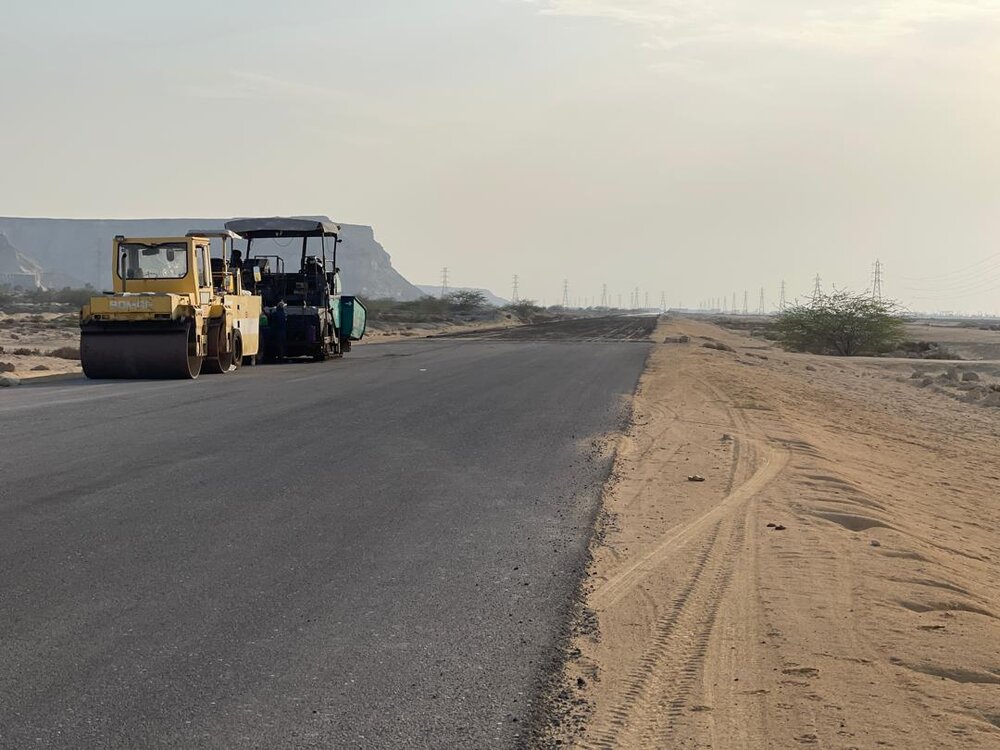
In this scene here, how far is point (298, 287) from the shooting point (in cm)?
3002

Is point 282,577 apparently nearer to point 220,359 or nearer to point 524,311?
point 220,359

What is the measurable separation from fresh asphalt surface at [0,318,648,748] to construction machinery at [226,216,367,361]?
557 inches

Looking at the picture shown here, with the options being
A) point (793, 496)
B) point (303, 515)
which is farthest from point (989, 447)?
point (303, 515)

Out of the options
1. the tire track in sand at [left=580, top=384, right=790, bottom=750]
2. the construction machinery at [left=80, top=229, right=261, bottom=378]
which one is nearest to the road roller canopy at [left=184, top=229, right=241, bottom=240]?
the construction machinery at [left=80, top=229, right=261, bottom=378]

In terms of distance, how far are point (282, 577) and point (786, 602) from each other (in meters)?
3.24

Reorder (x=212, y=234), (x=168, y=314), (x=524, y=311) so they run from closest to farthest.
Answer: (x=168, y=314) < (x=212, y=234) < (x=524, y=311)

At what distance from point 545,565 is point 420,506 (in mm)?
2161

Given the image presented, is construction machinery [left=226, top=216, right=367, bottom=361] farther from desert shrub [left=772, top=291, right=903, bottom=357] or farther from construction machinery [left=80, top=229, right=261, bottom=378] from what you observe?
desert shrub [left=772, top=291, right=903, bottom=357]

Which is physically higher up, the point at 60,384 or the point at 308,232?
the point at 308,232

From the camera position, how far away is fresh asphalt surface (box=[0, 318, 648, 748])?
177 inches

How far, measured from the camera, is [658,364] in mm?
31297

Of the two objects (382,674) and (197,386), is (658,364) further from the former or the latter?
(382,674)

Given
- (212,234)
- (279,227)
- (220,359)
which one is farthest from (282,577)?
(279,227)

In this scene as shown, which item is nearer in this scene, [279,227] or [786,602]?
[786,602]
